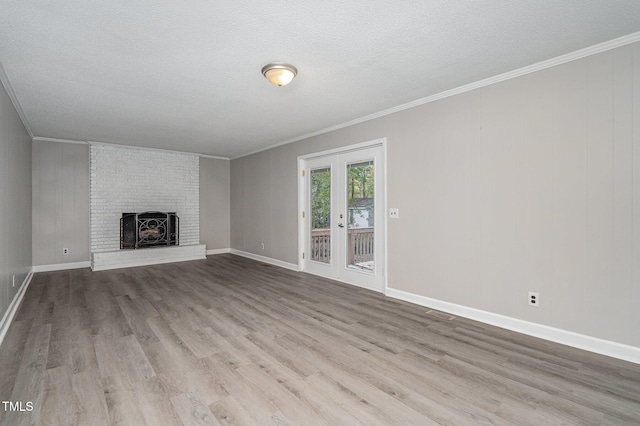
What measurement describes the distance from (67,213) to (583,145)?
815cm

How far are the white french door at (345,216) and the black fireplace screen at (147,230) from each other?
3377mm

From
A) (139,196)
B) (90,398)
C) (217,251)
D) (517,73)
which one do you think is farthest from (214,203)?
(517,73)

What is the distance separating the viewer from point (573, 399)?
1.98 metres

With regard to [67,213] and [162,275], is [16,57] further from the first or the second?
[67,213]

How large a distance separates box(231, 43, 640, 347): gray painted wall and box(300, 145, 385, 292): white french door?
31 cm

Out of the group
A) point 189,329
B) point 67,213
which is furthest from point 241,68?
point 67,213

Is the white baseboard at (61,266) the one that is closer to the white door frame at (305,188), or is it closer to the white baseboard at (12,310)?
the white baseboard at (12,310)

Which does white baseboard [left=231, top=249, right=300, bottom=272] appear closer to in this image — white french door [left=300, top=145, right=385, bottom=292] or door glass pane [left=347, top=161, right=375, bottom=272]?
white french door [left=300, top=145, right=385, bottom=292]

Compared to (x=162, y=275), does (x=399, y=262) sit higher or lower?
higher

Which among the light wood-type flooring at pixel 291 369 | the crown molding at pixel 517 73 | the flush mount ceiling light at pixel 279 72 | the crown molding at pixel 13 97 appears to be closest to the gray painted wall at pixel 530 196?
the crown molding at pixel 517 73

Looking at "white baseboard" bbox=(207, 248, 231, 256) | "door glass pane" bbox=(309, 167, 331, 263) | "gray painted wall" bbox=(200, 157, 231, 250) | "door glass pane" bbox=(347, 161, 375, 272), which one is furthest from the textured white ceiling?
"white baseboard" bbox=(207, 248, 231, 256)

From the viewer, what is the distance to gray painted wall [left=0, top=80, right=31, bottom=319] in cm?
311

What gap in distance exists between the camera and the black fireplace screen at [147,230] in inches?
259

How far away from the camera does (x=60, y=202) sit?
19.7 feet
